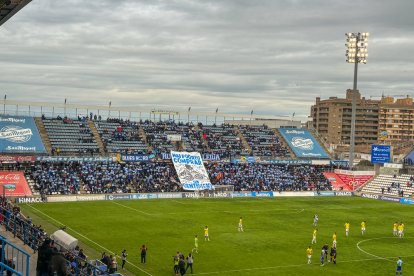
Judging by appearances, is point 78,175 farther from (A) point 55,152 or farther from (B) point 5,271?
(B) point 5,271

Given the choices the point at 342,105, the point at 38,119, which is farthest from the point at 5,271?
the point at 342,105

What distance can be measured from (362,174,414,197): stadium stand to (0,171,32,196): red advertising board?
1829 inches

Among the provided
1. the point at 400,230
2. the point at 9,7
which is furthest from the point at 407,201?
the point at 9,7

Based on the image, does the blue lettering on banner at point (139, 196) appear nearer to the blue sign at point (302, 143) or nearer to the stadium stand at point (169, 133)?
the stadium stand at point (169, 133)

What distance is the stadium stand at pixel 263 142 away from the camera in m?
90.6

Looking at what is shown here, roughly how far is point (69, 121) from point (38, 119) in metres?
4.49

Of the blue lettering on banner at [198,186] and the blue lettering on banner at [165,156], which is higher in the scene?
the blue lettering on banner at [165,156]

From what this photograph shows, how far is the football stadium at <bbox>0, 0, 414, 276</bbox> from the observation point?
118ft

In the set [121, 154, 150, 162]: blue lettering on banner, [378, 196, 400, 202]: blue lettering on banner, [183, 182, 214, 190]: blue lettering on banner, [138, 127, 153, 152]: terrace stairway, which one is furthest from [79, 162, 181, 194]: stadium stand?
[378, 196, 400, 202]: blue lettering on banner

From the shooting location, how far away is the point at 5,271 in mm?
15984

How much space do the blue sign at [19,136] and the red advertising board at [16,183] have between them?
7.11 metres

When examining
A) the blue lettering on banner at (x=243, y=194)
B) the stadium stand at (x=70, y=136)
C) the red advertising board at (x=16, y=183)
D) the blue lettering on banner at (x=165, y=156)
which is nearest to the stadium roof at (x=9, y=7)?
the red advertising board at (x=16, y=183)

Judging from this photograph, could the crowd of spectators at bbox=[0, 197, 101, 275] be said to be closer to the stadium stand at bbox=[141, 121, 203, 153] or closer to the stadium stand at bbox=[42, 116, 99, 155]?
the stadium stand at bbox=[42, 116, 99, 155]

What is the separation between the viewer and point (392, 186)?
80.8 m
